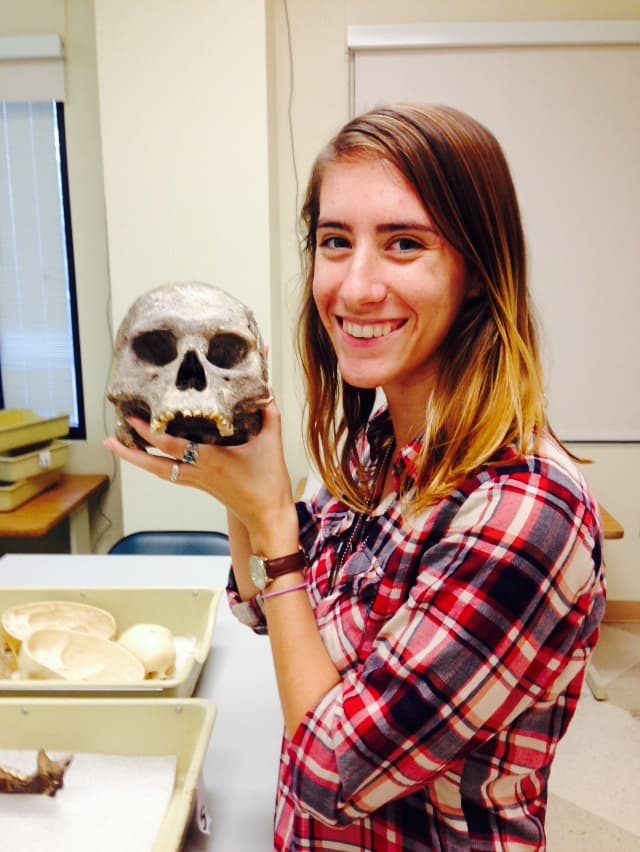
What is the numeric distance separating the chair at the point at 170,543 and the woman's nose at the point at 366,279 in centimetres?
153

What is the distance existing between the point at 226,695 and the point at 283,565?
526 mm

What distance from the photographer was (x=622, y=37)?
2.73m

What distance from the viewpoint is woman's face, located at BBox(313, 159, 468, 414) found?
2.53 ft

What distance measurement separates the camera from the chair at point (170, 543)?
220 centimetres

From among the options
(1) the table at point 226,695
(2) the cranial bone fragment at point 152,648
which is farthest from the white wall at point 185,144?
(2) the cranial bone fragment at point 152,648

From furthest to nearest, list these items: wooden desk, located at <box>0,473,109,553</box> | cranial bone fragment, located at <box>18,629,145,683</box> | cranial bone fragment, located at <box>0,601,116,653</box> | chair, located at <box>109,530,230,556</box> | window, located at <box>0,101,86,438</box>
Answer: window, located at <box>0,101,86,438</box>
wooden desk, located at <box>0,473,109,553</box>
chair, located at <box>109,530,230,556</box>
cranial bone fragment, located at <box>0,601,116,653</box>
cranial bone fragment, located at <box>18,629,145,683</box>

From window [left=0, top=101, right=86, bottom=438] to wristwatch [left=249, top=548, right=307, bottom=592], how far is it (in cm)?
260

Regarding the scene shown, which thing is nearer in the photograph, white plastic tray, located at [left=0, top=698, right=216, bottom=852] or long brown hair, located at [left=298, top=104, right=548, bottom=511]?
long brown hair, located at [left=298, top=104, right=548, bottom=511]

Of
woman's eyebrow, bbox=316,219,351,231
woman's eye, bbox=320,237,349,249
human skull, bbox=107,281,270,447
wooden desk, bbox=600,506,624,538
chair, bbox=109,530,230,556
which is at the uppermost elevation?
woman's eyebrow, bbox=316,219,351,231

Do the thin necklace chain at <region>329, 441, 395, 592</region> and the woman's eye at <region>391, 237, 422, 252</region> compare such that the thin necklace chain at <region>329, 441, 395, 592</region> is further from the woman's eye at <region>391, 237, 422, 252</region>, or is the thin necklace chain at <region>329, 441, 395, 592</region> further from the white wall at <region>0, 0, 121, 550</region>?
the white wall at <region>0, 0, 121, 550</region>

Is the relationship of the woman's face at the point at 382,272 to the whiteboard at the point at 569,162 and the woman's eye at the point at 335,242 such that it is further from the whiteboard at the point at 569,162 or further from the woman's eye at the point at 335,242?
the whiteboard at the point at 569,162

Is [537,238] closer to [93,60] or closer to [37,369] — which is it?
[93,60]

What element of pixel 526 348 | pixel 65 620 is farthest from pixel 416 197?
pixel 65 620

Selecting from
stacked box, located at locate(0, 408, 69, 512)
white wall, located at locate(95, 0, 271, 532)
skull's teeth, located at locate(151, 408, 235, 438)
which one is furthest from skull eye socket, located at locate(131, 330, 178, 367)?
stacked box, located at locate(0, 408, 69, 512)
